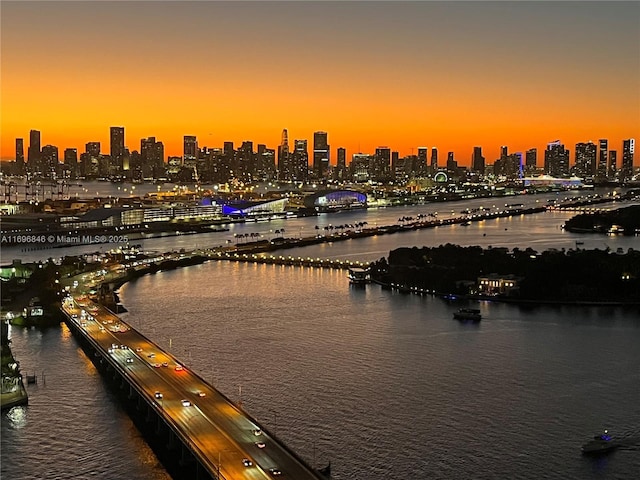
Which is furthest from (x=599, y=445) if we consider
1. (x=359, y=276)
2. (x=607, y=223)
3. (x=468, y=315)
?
(x=607, y=223)

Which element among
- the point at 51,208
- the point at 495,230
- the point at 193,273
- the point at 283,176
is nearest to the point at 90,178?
the point at 283,176

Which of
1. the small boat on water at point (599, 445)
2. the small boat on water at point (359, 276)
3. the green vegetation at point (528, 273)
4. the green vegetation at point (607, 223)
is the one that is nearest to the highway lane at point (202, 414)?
the small boat on water at point (599, 445)

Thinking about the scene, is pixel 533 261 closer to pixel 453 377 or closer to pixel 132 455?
pixel 453 377

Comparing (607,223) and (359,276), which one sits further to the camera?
(607,223)

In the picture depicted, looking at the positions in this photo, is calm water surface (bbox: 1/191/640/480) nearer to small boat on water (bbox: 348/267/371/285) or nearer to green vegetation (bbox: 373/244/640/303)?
green vegetation (bbox: 373/244/640/303)

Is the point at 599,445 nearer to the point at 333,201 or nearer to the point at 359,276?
the point at 359,276

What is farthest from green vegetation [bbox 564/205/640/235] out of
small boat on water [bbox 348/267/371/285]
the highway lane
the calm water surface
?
the highway lane
